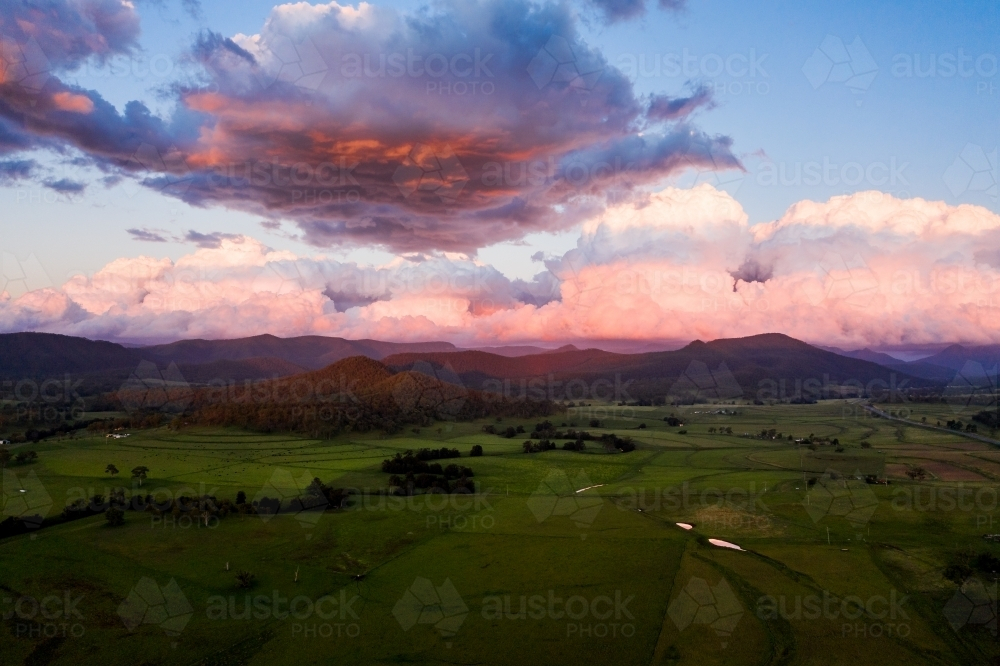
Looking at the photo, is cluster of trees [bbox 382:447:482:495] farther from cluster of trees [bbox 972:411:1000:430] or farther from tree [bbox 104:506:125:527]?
cluster of trees [bbox 972:411:1000:430]

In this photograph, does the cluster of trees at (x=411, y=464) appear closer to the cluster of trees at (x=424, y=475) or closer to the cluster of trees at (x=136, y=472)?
the cluster of trees at (x=424, y=475)

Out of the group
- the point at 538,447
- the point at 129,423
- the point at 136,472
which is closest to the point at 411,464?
the point at 538,447

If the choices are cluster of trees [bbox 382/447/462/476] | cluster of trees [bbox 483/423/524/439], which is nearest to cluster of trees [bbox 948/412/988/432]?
cluster of trees [bbox 483/423/524/439]

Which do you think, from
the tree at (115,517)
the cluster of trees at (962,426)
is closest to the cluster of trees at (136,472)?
the tree at (115,517)

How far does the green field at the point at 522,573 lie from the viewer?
1324 inches

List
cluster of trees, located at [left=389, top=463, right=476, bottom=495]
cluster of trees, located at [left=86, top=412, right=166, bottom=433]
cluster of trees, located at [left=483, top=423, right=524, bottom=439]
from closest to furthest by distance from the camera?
cluster of trees, located at [left=389, top=463, right=476, bottom=495], cluster of trees, located at [left=86, top=412, right=166, bottom=433], cluster of trees, located at [left=483, top=423, right=524, bottom=439]

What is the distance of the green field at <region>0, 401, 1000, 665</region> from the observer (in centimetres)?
3362

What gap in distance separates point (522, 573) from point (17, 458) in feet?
271

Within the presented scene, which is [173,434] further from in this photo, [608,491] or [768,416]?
[768,416]

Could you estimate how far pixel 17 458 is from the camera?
85.1 meters

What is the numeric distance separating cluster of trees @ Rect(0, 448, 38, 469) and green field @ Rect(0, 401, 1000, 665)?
11.7ft

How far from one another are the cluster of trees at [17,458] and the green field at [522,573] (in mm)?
3566

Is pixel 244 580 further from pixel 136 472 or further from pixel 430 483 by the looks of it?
pixel 136 472

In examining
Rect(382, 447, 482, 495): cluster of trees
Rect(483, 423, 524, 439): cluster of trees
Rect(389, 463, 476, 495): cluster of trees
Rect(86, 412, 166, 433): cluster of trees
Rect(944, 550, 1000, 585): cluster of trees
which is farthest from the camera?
Rect(483, 423, 524, 439): cluster of trees
